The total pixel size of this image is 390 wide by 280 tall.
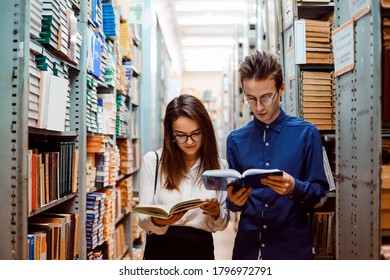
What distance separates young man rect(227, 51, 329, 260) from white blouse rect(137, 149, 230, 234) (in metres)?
0.12

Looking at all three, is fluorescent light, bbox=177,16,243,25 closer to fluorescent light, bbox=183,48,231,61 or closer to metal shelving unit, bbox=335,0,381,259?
fluorescent light, bbox=183,48,231,61

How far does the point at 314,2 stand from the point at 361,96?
1223mm

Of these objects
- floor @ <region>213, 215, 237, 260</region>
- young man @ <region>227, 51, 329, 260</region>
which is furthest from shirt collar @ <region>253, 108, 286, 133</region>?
floor @ <region>213, 215, 237, 260</region>

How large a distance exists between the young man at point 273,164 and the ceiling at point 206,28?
3862mm

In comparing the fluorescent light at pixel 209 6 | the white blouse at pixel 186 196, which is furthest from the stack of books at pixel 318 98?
the fluorescent light at pixel 209 6

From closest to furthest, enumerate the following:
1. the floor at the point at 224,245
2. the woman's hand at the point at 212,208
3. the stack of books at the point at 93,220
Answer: the woman's hand at the point at 212,208 < the stack of books at the point at 93,220 < the floor at the point at 224,245

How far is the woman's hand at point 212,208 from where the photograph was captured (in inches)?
57.7

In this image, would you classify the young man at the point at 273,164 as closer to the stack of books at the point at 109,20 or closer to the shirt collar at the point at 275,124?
the shirt collar at the point at 275,124

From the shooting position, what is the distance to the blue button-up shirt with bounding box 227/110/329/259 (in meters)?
1.45

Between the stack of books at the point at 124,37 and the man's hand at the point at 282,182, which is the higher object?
the stack of books at the point at 124,37

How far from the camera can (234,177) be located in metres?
1.27

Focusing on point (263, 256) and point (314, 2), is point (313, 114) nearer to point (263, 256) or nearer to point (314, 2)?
point (314, 2)

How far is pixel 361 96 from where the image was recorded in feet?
4.30

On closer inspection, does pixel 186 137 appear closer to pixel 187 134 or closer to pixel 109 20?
pixel 187 134
